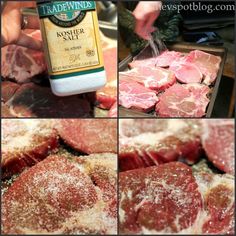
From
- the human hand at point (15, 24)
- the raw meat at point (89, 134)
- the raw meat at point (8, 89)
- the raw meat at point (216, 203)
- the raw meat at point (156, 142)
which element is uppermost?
the human hand at point (15, 24)

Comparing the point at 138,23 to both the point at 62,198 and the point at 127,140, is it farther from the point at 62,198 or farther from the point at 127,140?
the point at 62,198

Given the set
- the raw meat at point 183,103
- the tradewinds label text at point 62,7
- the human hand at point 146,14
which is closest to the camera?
the tradewinds label text at point 62,7

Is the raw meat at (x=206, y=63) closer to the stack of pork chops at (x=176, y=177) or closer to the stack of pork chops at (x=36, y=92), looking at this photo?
the stack of pork chops at (x=176, y=177)

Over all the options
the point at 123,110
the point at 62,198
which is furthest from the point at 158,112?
the point at 62,198

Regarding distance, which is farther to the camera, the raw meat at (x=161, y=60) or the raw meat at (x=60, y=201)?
the raw meat at (x=161, y=60)

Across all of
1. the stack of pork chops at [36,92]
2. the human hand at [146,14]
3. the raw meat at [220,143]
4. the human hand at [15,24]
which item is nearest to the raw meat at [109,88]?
the stack of pork chops at [36,92]

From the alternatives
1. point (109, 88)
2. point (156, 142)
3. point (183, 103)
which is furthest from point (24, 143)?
point (183, 103)

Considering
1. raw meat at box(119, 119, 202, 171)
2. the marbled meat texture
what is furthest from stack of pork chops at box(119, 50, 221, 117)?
the marbled meat texture

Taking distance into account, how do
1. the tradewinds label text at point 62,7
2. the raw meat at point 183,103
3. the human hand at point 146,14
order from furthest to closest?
the raw meat at point 183,103
the human hand at point 146,14
the tradewinds label text at point 62,7
